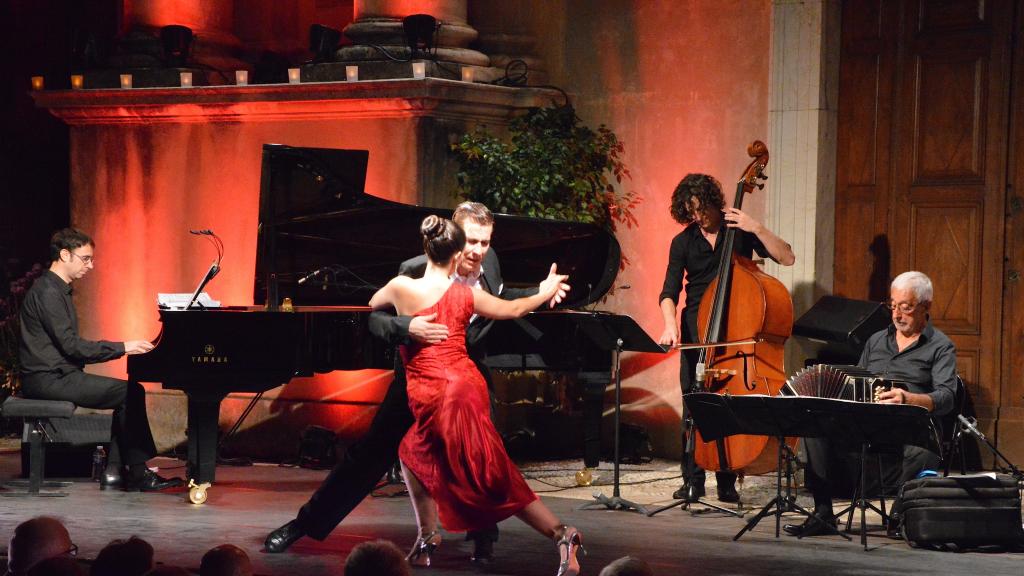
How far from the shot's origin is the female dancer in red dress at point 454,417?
564cm

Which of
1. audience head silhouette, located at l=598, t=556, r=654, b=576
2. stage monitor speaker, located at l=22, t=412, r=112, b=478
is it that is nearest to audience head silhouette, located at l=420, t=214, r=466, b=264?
audience head silhouette, located at l=598, t=556, r=654, b=576

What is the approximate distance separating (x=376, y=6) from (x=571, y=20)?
52.6 inches

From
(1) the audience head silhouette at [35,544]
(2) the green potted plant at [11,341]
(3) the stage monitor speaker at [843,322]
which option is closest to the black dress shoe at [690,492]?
(3) the stage monitor speaker at [843,322]

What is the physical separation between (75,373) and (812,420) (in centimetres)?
415

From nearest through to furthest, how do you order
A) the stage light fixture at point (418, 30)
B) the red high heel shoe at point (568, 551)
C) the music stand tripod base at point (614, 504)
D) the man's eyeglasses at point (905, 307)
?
the red high heel shoe at point (568, 551)
the man's eyeglasses at point (905, 307)
the music stand tripod base at point (614, 504)
the stage light fixture at point (418, 30)

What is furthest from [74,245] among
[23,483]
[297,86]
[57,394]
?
[297,86]

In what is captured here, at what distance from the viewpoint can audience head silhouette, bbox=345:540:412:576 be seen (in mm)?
2918

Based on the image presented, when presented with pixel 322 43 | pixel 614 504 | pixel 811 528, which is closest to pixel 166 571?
pixel 811 528

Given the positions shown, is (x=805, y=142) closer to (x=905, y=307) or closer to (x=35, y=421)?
(x=905, y=307)

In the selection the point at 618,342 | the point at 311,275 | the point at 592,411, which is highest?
the point at 311,275

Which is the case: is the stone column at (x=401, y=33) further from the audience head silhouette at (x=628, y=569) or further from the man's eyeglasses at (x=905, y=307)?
the audience head silhouette at (x=628, y=569)

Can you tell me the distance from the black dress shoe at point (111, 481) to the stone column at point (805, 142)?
402cm

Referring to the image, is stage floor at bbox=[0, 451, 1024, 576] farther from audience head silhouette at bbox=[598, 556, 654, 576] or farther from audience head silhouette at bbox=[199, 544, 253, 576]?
audience head silhouette at bbox=[598, 556, 654, 576]

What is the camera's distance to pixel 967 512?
249 inches
